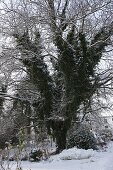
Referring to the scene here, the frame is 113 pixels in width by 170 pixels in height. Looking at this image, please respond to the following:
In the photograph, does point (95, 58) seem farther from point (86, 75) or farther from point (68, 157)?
point (68, 157)

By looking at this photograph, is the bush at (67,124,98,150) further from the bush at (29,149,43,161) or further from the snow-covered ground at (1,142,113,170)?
the snow-covered ground at (1,142,113,170)

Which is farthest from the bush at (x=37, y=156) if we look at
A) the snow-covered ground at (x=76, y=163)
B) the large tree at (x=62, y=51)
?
the large tree at (x=62, y=51)

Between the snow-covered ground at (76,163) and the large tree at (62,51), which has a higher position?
the large tree at (62,51)

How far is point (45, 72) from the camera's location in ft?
63.7

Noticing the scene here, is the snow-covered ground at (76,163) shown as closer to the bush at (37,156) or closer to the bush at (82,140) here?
the bush at (37,156)

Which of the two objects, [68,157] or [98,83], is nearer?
[68,157]

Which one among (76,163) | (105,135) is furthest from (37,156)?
(105,135)

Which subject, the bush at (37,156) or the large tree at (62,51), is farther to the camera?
the large tree at (62,51)

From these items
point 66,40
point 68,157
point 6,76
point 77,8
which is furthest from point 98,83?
point 68,157

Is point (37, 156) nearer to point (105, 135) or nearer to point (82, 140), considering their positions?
point (82, 140)

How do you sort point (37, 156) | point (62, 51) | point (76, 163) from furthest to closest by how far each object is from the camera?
1. point (62, 51)
2. point (37, 156)
3. point (76, 163)

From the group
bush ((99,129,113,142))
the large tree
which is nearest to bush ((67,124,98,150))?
the large tree

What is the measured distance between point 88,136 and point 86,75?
335 centimetres

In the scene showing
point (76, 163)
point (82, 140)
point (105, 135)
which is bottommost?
point (76, 163)
